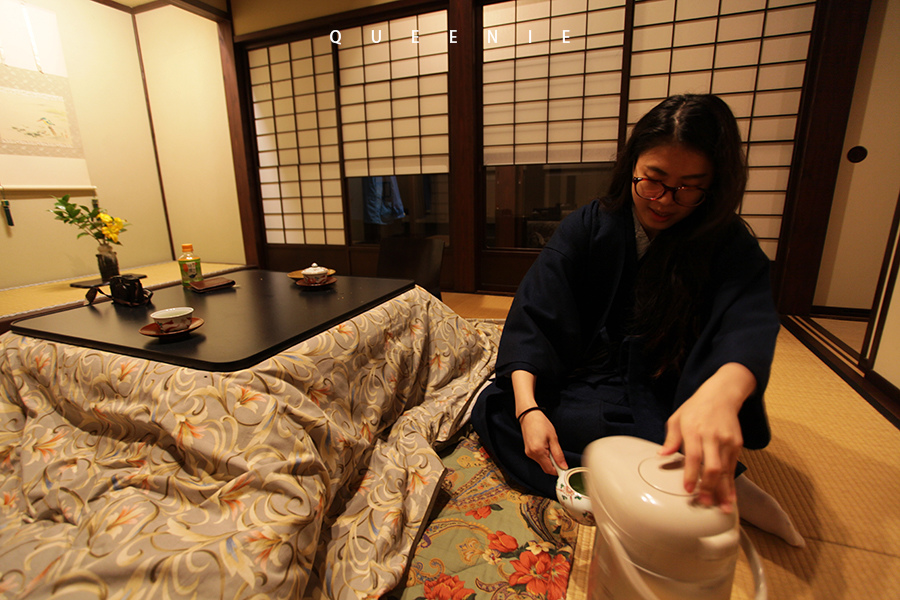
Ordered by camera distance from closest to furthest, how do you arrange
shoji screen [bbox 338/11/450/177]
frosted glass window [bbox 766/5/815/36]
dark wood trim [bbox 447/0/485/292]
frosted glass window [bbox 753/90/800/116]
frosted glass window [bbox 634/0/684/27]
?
frosted glass window [bbox 766/5/815/36] → frosted glass window [bbox 753/90/800/116] → frosted glass window [bbox 634/0/684/27] → dark wood trim [bbox 447/0/485/292] → shoji screen [bbox 338/11/450/177]

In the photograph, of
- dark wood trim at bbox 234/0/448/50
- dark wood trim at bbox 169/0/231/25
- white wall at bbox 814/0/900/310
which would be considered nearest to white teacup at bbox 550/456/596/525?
white wall at bbox 814/0/900/310

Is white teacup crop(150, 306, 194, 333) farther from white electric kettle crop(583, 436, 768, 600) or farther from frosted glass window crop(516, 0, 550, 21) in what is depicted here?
frosted glass window crop(516, 0, 550, 21)

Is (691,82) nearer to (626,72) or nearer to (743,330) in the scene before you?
(626,72)

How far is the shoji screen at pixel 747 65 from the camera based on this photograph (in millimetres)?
2695

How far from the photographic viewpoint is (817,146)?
104 inches

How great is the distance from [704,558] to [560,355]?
68 cm

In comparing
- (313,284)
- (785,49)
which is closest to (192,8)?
(313,284)

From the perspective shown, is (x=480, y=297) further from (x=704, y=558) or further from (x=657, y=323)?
(x=704, y=558)

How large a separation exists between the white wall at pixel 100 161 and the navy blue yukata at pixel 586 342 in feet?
14.8

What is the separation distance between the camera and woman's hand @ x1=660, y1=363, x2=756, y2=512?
550 mm

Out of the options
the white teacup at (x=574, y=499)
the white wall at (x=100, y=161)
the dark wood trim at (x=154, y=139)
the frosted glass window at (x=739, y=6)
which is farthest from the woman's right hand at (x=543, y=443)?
the dark wood trim at (x=154, y=139)

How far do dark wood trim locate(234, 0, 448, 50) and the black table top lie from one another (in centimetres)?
274

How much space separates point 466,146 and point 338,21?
5.36 ft

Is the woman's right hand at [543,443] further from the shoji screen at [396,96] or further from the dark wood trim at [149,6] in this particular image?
the dark wood trim at [149,6]
